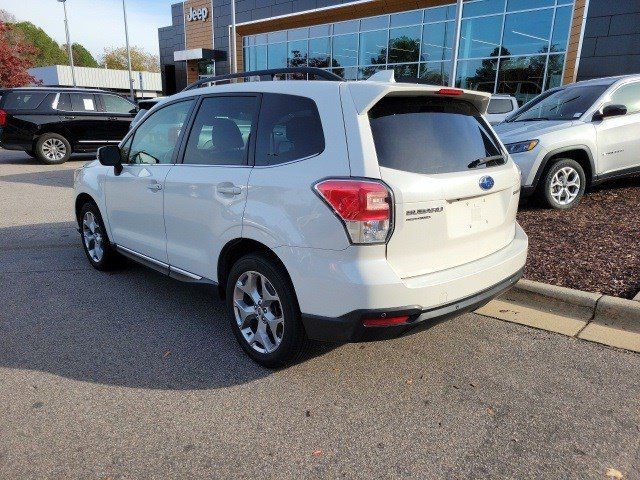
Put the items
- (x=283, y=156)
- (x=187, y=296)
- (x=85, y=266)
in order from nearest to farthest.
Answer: (x=283, y=156) < (x=187, y=296) < (x=85, y=266)

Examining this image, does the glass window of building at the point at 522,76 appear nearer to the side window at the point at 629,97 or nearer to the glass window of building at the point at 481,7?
the glass window of building at the point at 481,7

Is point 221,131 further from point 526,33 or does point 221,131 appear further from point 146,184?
point 526,33

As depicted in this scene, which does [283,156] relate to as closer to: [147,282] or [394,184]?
[394,184]

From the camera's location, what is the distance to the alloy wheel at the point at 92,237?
16.8ft

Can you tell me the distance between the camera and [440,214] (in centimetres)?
273

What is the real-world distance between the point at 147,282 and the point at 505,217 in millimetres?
3388

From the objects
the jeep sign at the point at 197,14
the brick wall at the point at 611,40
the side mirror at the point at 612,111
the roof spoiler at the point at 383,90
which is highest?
the jeep sign at the point at 197,14

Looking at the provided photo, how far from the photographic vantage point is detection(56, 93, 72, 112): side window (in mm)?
13414

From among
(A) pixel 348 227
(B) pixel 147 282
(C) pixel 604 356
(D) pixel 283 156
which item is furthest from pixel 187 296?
(C) pixel 604 356

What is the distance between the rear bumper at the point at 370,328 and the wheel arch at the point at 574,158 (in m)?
4.39

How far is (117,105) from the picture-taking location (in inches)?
559

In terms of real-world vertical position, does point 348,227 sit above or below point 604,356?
above

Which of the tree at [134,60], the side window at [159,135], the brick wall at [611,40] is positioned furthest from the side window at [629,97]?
the tree at [134,60]

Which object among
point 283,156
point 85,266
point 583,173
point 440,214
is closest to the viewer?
point 440,214
